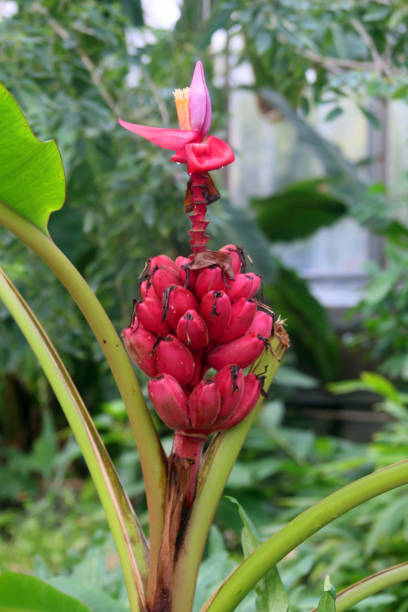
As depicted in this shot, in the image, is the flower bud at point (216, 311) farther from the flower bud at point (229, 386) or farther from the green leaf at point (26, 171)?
the green leaf at point (26, 171)

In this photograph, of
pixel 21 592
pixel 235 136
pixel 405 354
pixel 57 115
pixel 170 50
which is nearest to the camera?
pixel 21 592

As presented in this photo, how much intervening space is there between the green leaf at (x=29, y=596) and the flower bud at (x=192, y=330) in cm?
18

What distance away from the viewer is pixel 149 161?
137cm

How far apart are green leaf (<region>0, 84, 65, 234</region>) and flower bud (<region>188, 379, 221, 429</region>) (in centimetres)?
18

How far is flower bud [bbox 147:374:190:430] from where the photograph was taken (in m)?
0.43

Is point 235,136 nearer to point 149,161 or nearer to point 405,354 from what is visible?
point 405,354

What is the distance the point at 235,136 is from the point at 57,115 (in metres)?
2.35

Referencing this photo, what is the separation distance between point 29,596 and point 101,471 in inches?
4.1

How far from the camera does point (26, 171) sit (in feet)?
1.59

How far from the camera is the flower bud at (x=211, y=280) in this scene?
436mm

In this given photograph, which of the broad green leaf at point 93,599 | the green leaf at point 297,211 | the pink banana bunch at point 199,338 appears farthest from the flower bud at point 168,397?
the green leaf at point 297,211

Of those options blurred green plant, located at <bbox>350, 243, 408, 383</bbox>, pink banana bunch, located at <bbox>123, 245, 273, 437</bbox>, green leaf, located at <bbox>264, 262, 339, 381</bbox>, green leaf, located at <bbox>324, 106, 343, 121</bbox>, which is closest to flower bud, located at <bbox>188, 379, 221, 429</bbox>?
pink banana bunch, located at <bbox>123, 245, 273, 437</bbox>

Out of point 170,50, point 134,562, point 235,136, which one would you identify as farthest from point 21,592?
point 235,136

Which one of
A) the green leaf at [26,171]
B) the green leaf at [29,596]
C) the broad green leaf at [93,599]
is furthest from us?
the broad green leaf at [93,599]
